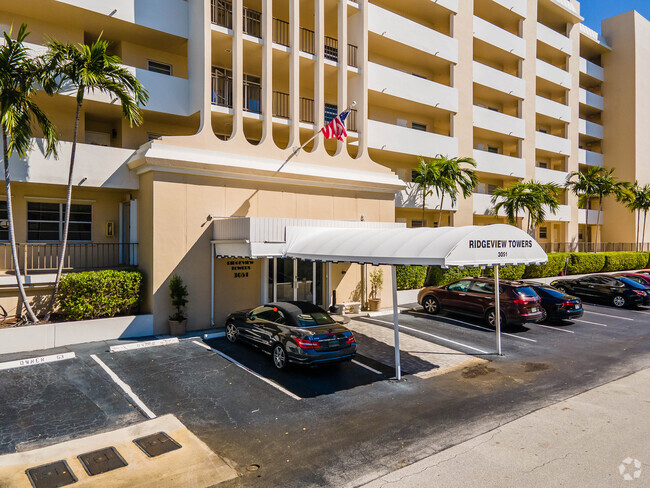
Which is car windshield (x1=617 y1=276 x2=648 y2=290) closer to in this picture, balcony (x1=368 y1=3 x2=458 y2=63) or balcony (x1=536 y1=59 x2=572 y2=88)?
balcony (x1=368 y1=3 x2=458 y2=63)

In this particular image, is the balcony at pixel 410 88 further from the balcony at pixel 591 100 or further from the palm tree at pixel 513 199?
the balcony at pixel 591 100

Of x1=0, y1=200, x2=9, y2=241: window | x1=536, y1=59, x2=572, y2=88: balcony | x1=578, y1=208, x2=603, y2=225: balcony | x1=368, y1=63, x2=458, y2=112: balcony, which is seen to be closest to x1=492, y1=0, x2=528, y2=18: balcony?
x1=536, y1=59, x2=572, y2=88: balcony

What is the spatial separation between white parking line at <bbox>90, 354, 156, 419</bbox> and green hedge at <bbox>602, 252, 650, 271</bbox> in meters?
35.9

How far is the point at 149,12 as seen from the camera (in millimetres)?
16328

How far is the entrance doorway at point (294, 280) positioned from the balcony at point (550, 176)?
2243 cm

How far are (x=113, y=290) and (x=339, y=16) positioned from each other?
14750 millimetres

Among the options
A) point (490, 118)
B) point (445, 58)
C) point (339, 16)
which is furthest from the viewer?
point (490, 118)

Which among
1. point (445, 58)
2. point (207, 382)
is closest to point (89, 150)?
point (207, 382)

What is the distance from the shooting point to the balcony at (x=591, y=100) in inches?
1544

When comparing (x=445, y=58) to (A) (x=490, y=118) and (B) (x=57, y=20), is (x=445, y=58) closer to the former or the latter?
(A) (x=490, y=118)

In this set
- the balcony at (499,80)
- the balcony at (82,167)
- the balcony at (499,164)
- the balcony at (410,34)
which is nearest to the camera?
the balcony at (82,167)

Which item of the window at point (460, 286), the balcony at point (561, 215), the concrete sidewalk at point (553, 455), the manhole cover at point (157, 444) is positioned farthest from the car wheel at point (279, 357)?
the balcony at point (561, 215)

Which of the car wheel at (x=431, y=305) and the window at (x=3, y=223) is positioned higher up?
the window at (x=3, y=223)

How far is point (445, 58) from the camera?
84.6ft
